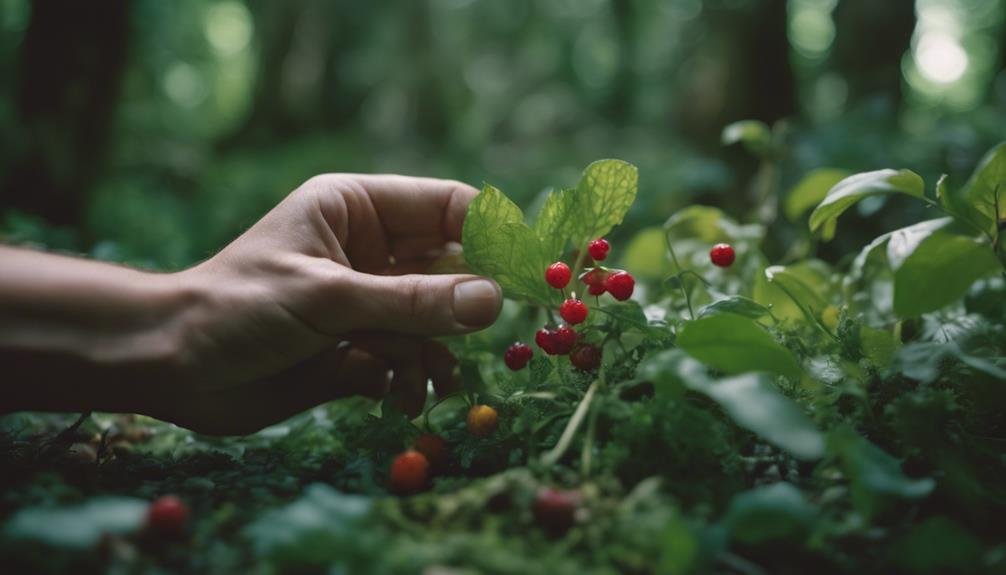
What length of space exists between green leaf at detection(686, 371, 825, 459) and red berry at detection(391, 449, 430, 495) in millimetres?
500

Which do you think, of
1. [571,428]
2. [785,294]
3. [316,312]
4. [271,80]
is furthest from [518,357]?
[271,80]

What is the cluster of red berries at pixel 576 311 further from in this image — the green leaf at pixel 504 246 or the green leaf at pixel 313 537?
the green leaf at pixel 313 537

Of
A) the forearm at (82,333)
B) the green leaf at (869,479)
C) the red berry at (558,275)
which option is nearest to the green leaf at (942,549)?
the green leaf at (869,479)

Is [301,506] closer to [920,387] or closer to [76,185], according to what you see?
[920,387]

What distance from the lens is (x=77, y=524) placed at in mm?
807

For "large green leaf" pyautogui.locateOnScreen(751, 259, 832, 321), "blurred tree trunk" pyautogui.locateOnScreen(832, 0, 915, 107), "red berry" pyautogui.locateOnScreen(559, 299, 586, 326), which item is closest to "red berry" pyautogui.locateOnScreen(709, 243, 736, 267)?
"large green leaf" pyautogui.locateOnScreen(751, 259, 832, 321)

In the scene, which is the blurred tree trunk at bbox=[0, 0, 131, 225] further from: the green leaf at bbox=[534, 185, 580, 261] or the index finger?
the green leaf at bbox=[534, 185, 580, 261]

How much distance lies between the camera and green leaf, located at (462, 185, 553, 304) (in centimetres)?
132

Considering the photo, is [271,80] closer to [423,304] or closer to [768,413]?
[423,304]

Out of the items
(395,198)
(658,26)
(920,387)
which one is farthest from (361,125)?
(920,387)

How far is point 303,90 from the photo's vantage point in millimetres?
10414

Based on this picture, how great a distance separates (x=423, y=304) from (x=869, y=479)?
2.79 feet

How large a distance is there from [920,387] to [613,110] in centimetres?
1216

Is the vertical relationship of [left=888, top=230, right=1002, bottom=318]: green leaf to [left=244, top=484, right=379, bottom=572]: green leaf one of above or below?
above
